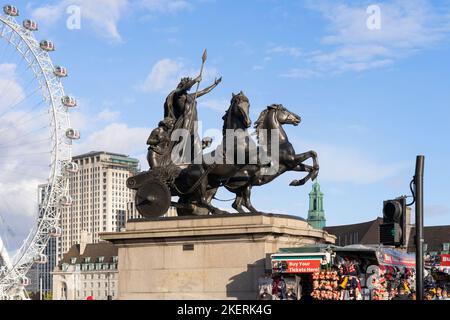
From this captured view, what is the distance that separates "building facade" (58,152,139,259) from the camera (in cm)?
18538

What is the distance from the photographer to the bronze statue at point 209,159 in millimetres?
26891

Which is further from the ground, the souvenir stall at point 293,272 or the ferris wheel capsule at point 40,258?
the souvenir stall at point 293,272

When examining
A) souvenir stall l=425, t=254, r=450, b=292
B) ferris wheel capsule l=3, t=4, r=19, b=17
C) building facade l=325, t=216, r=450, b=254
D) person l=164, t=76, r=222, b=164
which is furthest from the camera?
building facade l=325, t=216, r=450, b=254

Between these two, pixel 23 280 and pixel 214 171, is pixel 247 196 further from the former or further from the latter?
pixel 23 280

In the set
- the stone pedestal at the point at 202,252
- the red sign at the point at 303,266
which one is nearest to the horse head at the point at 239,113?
the stone pedestal at the point at 202,252

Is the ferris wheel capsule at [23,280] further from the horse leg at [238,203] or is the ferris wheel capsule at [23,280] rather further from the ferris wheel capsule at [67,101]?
the horse leg at [238,203]

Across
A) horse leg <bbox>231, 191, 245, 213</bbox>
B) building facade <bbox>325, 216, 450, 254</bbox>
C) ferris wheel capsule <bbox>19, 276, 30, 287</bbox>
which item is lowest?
ferris wheel capsule <bbox>19, 276, 30, 287</bbox>

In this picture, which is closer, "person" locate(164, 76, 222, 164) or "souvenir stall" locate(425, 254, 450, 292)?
"souvenir stall" locate(425, 254, 450, 292)

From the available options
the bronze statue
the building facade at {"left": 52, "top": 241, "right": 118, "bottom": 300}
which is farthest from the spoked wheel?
the building facade at {"left": 52, "top": 241, "right": 118, "bottom": 300}

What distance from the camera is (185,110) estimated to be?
95.5 ft

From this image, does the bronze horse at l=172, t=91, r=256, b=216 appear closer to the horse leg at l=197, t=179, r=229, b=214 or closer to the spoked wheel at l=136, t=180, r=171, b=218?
the horse leg at l=197, t=179, r=229, b=214

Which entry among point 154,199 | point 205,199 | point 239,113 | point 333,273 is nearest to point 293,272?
point 333,273

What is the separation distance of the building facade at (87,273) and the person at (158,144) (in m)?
103
